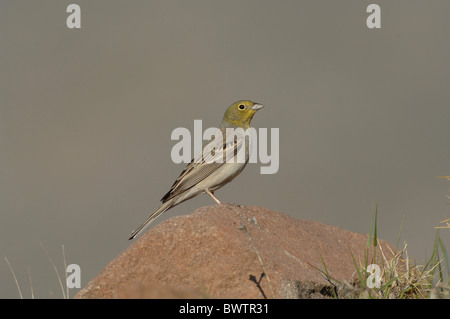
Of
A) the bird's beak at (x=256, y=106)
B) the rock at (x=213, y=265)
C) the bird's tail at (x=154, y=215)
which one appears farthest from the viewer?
the bird's beak at (x=256, y=106)

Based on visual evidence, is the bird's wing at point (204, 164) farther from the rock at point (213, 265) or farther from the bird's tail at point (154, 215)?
the rock at point (213, 265)

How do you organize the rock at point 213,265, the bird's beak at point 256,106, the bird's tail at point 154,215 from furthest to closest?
the bird's beak at point 256,106 < the bird's tail at point 154,215 < the rock at point 213,265

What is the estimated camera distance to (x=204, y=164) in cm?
823

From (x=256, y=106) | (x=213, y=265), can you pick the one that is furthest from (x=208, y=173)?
(x=213, y=265)

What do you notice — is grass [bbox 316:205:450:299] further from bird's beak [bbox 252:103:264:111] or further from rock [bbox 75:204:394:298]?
bird's beak [bbox 252:103:264:111]

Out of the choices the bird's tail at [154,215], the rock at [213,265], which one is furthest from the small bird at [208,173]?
the rock at [213,265]

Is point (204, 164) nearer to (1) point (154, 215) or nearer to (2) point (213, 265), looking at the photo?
(1) point (154, 215)

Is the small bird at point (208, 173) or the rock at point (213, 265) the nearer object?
the rock at point (213, 265)

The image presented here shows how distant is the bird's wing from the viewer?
8133mm

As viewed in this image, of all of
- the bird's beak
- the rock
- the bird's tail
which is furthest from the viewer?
the bird's beak

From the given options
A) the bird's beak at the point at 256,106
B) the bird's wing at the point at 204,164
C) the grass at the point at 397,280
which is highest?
the bird's beak at the point at 256,106

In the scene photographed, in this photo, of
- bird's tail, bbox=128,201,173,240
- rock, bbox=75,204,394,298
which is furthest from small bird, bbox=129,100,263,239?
rock, bbox=75,204,394,298

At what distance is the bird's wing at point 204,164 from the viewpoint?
8.13m
